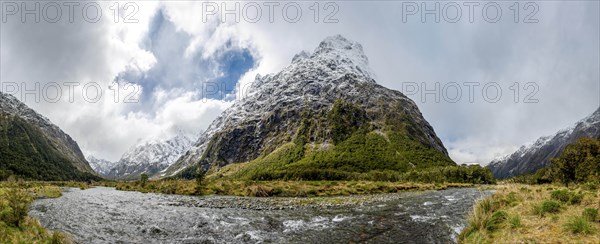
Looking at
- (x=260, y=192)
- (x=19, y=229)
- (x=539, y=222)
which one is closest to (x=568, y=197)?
(x=539, y=222)

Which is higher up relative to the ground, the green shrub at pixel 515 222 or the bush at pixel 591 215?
the bush at pixel 591 215

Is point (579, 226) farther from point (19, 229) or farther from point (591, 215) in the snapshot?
point (19, 229)

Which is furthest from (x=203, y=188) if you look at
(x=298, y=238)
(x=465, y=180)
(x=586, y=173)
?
(x=465, y=180)

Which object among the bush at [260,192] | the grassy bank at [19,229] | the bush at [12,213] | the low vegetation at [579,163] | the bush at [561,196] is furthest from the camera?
the low vegetation at [579,163]

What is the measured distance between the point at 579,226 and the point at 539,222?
8.32ft

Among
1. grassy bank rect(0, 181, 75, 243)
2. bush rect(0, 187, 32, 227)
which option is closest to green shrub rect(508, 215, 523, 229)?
grassy bank rect(0, 181, 75, 243)

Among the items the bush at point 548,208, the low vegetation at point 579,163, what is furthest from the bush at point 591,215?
the low vegetation at point 579,163

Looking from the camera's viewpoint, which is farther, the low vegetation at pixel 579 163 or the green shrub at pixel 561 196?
the low vegetation at pixel 579 163

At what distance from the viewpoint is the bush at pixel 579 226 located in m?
13.8

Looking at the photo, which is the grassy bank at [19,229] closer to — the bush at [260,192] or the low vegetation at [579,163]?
the bush at [260,192]

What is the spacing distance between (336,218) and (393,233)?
341 inches

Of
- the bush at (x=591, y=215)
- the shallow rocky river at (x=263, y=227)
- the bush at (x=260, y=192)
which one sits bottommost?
the bush at (x=260, y=192)

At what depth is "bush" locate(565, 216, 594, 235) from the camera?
13820 millimetres

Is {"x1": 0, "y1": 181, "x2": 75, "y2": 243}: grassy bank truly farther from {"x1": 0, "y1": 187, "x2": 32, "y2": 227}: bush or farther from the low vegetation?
the low vegetation
